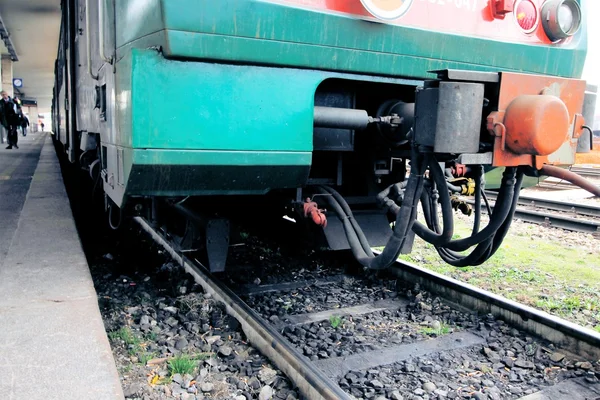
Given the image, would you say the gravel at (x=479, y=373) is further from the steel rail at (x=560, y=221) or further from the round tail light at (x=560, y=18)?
the steel rail at (x=560, y=221)

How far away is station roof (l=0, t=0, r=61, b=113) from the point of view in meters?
17.2

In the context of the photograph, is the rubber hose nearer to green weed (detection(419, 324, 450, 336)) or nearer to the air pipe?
the air pipe

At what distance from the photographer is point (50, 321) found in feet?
8.17

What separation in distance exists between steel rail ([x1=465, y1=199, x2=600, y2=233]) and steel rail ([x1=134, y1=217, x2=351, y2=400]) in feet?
16.4

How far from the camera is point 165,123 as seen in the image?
222 centimetres

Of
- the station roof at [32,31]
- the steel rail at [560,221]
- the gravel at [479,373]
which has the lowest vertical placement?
the gravel at [479,373]

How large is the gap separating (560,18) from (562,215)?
5.24m

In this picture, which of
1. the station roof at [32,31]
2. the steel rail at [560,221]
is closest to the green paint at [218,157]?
the steel rail at [560,221]

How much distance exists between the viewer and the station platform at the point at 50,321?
1956 mm

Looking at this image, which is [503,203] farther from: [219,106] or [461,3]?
[219,106]

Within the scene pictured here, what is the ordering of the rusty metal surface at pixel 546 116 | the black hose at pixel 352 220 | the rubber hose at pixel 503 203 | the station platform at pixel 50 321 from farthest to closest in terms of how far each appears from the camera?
1. the black hose at pixel 352 220
2. the rubber hose at pixel 503 203
3. the rusty metal surface at pixel 546 116
4. the station platform at pixel 50 321

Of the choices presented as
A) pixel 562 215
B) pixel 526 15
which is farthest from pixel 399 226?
pixel 562 215

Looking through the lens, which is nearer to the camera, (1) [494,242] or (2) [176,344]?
(1) [494,242]

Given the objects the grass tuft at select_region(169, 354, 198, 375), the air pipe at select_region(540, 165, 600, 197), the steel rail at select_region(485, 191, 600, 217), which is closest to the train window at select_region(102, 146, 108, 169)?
the grass tuft at select_region(169, 354, 198, 375)
